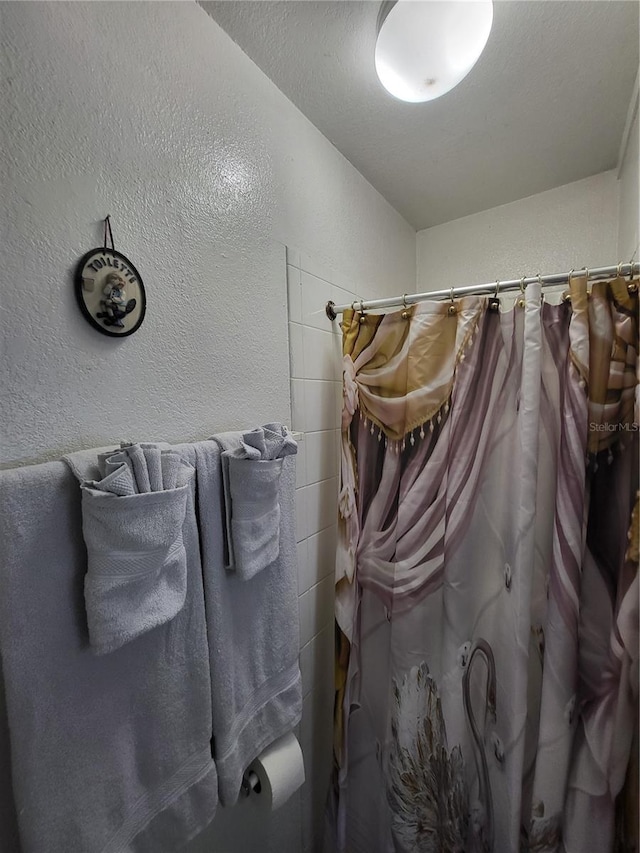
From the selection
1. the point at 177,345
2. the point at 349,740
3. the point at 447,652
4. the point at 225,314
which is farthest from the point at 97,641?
the point at 349,740

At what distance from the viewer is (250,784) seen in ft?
2.42

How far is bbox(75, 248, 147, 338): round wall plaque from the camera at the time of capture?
550 mm

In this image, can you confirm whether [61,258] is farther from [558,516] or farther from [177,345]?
[558,516]

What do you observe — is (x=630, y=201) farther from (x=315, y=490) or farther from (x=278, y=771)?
(x=278, y=771)

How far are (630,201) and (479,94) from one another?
537 millimetres

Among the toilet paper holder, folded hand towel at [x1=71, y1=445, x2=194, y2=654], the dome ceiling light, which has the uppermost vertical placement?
the dome ceiling light

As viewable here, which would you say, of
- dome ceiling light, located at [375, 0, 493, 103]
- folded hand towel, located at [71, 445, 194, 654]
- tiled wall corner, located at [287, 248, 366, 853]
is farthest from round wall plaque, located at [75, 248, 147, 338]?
dome ceiling light, located at [375, 0, 493, 103]

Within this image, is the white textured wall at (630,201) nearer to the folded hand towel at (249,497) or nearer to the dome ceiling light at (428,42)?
the dome ceiling light at (428,42)

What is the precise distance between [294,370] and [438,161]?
936 millimetres

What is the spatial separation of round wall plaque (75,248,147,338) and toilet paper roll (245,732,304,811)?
3.05ft

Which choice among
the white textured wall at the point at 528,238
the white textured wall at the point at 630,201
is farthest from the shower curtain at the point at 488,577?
the white textured wall at the point at 528,238

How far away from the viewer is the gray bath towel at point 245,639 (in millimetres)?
635

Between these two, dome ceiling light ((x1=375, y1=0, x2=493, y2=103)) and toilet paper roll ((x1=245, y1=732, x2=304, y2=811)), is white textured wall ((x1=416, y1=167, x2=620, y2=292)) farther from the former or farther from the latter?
toilet paper roll ((x1=245, y1=732, x2=304, y2=811))

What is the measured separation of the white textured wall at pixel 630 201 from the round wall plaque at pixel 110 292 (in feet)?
3.82
